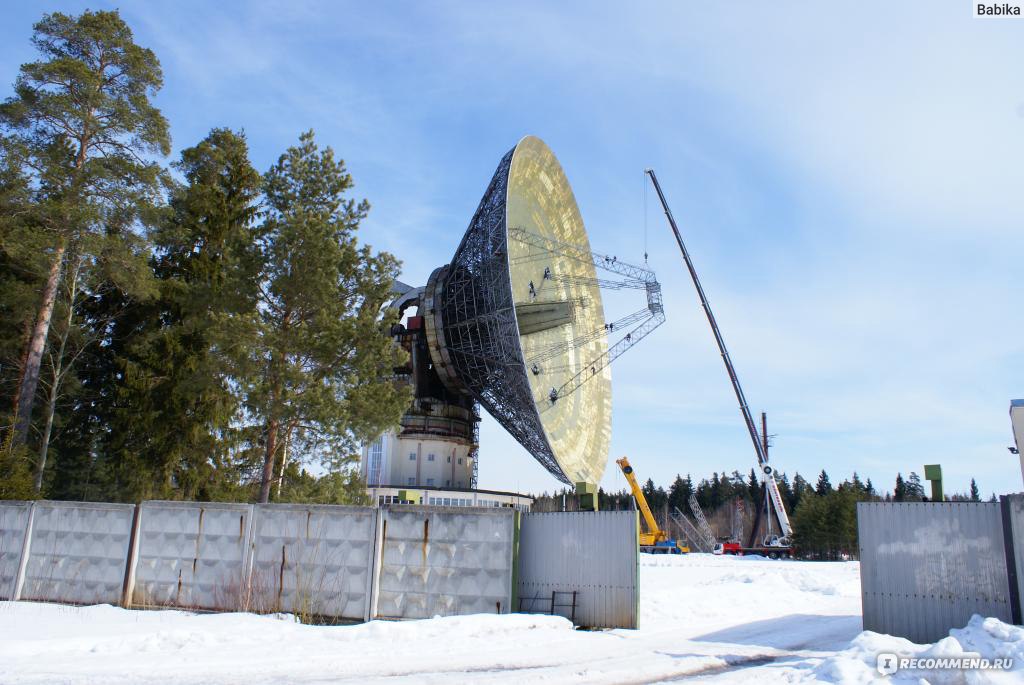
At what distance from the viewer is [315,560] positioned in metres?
16.5

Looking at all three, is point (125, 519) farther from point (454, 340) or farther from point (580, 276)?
point (580, 276)

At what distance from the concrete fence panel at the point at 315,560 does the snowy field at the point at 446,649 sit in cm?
96

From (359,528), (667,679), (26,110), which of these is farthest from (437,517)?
(26,110)

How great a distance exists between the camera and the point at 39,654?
430 inches

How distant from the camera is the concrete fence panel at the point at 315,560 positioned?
52.9 feet

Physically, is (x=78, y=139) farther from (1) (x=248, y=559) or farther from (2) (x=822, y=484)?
(2) (x=822, y=484)

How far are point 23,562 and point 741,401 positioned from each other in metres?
53.4

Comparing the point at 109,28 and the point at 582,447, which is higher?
the point at 109,28

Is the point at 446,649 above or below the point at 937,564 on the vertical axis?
below

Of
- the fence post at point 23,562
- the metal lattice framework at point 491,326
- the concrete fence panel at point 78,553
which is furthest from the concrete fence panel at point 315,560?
the metal lattice framework at point 491,326

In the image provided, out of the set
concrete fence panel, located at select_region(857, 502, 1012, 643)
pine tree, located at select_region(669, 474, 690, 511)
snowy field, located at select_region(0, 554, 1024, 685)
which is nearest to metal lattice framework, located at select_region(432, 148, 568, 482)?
snowy field, located at select_region(0, 554, 1024, 685)

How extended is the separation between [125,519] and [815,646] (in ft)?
50.6

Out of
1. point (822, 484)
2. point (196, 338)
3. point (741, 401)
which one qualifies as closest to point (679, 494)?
point (822, 484)

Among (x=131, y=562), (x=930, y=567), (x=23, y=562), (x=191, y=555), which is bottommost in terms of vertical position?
(x=23, y=562)
